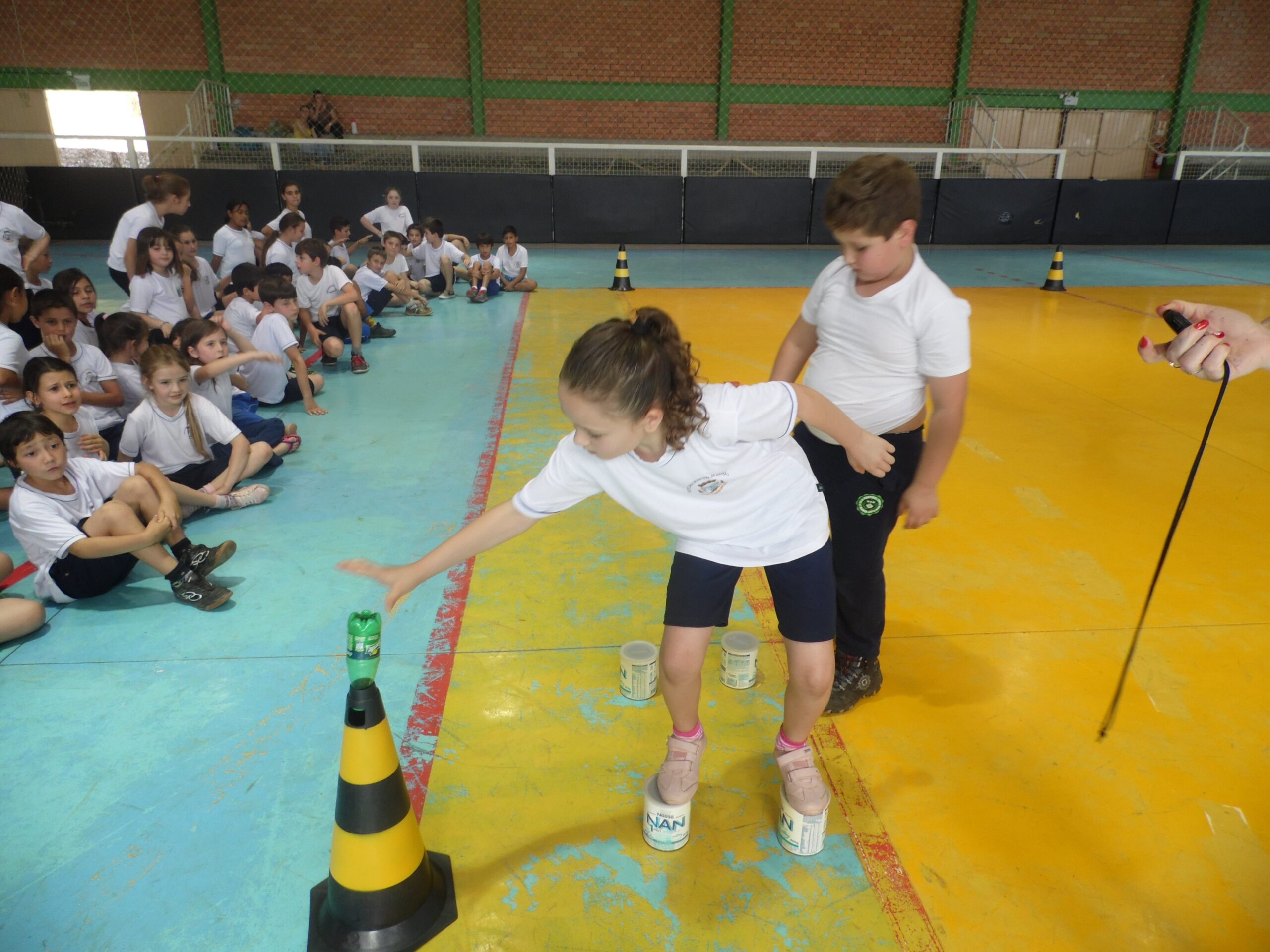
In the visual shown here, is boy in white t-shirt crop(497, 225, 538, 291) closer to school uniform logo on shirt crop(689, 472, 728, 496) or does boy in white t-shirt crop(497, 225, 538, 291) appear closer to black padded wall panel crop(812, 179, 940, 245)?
black padded wall panel crop(812, 179, 940, 245)

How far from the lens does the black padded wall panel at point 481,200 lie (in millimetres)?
15094

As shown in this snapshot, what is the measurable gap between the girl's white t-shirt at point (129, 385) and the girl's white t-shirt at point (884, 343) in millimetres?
4227

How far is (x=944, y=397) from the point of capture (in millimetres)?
2227

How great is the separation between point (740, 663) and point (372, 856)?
55.0 inches

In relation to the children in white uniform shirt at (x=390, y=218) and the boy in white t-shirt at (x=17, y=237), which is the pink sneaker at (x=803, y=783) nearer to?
the boy in white t-shirt at (x=17, y=237)

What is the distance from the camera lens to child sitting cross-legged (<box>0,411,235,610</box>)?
3326 mm

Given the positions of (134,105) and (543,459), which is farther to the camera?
(134,105)

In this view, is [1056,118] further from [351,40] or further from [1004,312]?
[351,40]

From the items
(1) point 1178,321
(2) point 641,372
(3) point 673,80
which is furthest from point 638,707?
(3) point 673,80

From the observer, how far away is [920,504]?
236 cm

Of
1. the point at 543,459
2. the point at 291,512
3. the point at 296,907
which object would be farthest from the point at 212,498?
the point at 296,907

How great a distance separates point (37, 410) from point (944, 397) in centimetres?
421

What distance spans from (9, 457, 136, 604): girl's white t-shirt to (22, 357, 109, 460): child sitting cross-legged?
21cm

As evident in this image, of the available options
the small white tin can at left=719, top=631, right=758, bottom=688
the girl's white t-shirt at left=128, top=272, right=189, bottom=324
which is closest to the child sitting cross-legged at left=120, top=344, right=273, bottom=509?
the girl's white t-shirt at left=128, top=272, right=189, bottom=324
